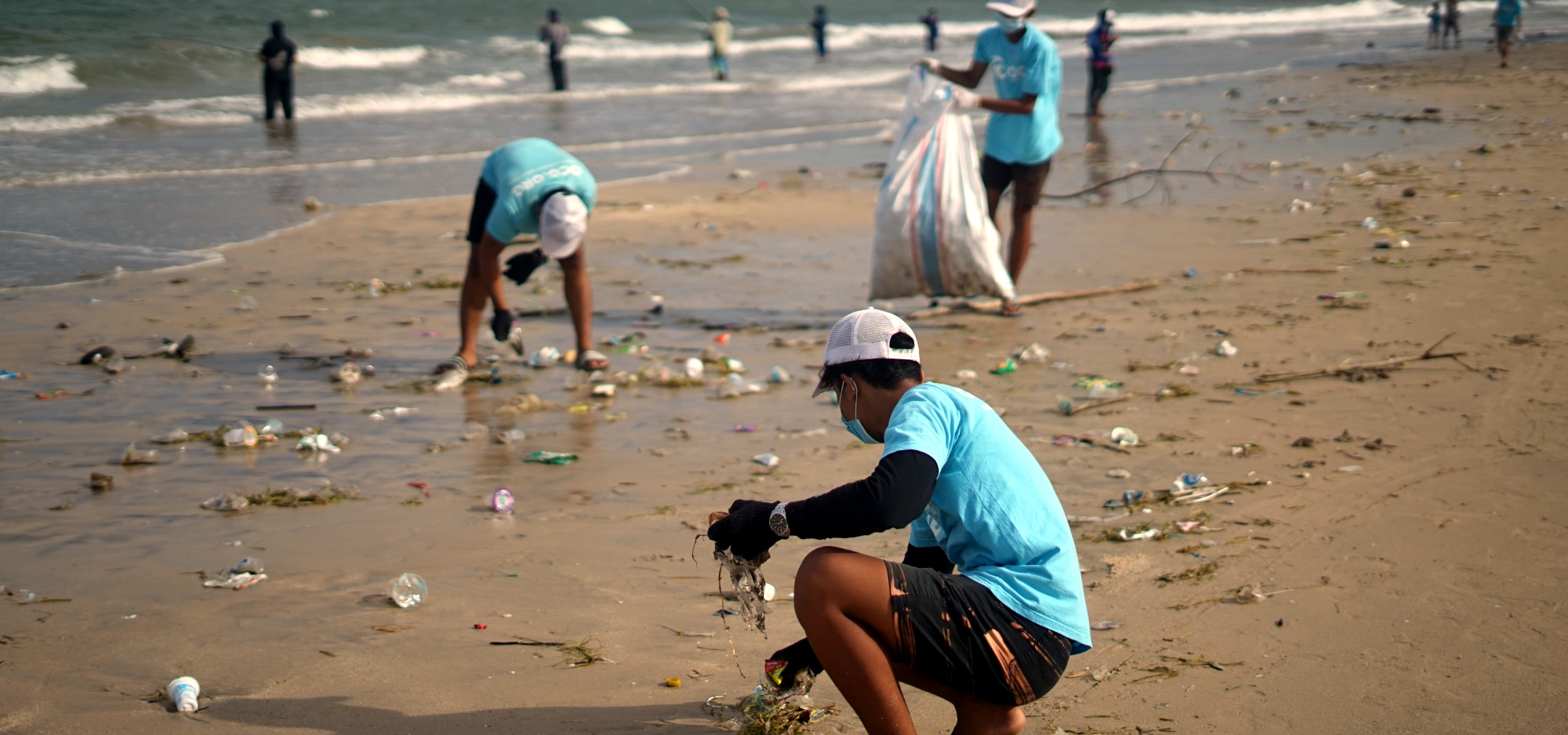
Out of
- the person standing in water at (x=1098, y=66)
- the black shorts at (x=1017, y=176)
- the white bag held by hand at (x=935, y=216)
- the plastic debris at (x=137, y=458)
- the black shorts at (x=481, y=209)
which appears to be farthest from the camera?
the person standing in water at (x=1098, y=66)

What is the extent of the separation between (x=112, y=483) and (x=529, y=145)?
7.17 ft

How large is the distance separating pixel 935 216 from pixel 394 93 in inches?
662

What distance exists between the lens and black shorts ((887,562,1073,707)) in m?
2.27

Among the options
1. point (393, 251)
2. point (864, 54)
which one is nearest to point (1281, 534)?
point (393, 251)

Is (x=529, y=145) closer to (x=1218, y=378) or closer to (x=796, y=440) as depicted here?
(x=796, y=440)

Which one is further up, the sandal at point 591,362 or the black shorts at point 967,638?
the black shorts at point 967,638

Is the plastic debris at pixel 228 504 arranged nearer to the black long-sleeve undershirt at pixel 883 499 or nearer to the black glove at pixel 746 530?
the black glove at pixel 746 530

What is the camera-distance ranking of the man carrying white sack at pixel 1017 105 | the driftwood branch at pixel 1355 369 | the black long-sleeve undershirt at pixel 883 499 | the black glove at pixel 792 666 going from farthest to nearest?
the man carrying white sack at pixel 1017 105 < the driftwood branch at pixel 1355 369 < the black glove at pixel 792 666 < the black long-sleeve undershirt at pixel 883 499

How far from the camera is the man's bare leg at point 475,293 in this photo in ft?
18.5

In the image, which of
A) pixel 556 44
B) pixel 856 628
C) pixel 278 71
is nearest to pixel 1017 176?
pixel 856 628

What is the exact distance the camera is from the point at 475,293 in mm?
5730

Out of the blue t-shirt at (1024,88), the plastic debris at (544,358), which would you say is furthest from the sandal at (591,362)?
the blue t-shirt at (1024,88)

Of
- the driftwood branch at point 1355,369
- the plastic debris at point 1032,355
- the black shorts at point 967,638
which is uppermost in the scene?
the black shorts at point 967,638

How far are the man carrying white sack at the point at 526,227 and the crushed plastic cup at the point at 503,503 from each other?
1571mm
